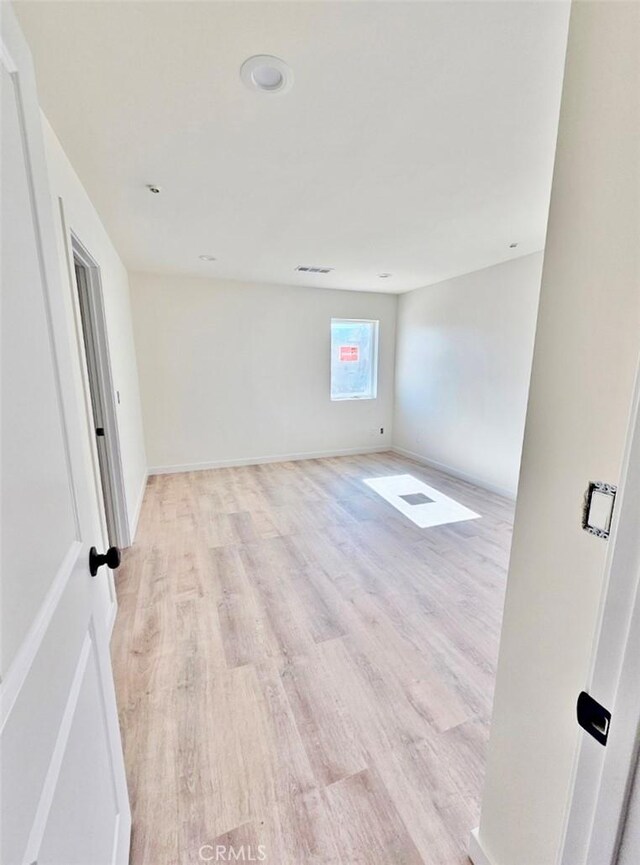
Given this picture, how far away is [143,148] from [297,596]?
2576 mm

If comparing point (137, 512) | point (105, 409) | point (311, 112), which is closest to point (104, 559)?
point (311, 112)

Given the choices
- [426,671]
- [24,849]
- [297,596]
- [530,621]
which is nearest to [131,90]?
[24,849]

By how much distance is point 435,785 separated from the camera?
1.28 metres

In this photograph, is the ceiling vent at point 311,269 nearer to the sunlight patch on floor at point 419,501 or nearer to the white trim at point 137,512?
the sunlight patch on floor at point 419,501

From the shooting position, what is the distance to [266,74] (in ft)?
4.48

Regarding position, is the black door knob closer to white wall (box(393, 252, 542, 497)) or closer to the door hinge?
the door hinge

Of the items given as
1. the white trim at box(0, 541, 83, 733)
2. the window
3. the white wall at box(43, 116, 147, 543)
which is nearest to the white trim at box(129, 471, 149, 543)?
the white wall at box(43, 116, 147, 543)

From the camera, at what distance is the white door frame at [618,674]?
48cm

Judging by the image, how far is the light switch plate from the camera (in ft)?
2.13

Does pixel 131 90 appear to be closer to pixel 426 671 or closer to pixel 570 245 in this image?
pixel 570 245

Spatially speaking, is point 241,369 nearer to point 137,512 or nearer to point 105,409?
point 137,512

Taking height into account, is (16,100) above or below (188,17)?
below

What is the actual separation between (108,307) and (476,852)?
3.54 metres

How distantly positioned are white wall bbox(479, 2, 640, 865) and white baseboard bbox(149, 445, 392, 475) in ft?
14.8
